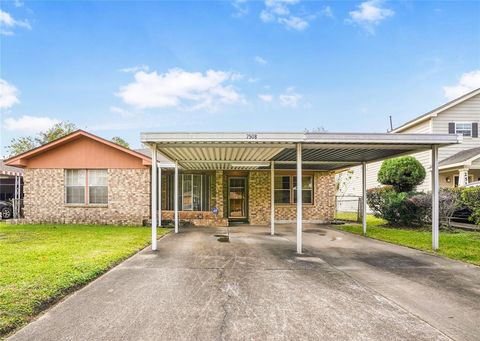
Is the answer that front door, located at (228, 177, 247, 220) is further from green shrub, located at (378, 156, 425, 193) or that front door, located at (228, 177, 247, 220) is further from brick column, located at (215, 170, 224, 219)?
green shrub, located at (378, 156, 425, 193)

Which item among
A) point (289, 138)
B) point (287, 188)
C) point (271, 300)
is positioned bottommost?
point (271, 300)

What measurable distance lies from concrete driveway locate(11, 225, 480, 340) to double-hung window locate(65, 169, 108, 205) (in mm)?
7750

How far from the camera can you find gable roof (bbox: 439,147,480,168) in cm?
1445

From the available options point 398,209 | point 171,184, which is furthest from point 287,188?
point 171,184

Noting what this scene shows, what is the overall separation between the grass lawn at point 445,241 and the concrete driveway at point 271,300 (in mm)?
860

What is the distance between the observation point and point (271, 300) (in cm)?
427

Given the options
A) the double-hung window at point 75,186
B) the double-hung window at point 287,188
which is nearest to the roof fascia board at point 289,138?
the double-hung window at point 287,188

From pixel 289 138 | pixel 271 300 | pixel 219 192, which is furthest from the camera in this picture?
pixel 219 192

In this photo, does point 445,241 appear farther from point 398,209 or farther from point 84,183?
point 84,183

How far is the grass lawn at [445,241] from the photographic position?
7309 millimetres

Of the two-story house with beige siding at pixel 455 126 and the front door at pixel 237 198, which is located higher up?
the two-story house with beige siding at pixel 455 126

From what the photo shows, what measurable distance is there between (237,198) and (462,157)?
1204cm

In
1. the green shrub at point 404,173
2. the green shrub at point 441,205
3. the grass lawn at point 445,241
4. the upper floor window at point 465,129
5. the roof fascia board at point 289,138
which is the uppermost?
the upper floor window at point 465,129

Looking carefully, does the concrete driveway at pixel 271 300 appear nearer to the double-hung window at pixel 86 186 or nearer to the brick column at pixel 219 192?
the brick column at pixel 219 192
